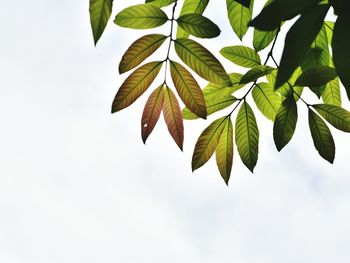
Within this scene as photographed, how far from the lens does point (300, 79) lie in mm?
1028

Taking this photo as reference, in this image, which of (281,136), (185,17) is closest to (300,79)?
(281,136)

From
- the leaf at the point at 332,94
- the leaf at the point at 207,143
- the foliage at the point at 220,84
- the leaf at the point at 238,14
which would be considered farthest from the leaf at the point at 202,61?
the leaf at the point at 332,94

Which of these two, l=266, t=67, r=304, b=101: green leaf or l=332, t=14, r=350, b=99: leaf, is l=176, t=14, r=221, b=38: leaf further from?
l=332, t=14, r=350, b=99: leaf

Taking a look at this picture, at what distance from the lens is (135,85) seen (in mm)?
1089

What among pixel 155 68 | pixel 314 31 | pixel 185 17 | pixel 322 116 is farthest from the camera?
pixel 322 116

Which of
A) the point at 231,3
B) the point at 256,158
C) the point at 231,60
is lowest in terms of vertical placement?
the point at 256,158

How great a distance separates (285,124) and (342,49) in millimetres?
545

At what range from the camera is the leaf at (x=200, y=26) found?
0.99m

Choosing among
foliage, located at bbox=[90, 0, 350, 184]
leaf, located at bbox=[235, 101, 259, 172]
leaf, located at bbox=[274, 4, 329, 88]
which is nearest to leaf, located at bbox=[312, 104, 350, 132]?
foliage, located at bbox=[90, 0, 350, 184]

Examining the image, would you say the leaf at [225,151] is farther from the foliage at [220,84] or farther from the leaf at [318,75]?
the leaf at [318,75]

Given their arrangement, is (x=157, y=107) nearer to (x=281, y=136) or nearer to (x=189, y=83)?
(x=189, y=83)

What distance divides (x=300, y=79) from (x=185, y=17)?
276 mm

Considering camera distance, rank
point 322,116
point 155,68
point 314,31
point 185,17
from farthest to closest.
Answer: point 322,116
point 155,68
point 185,17
point 314,31

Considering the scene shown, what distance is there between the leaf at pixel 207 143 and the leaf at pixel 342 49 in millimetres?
669
